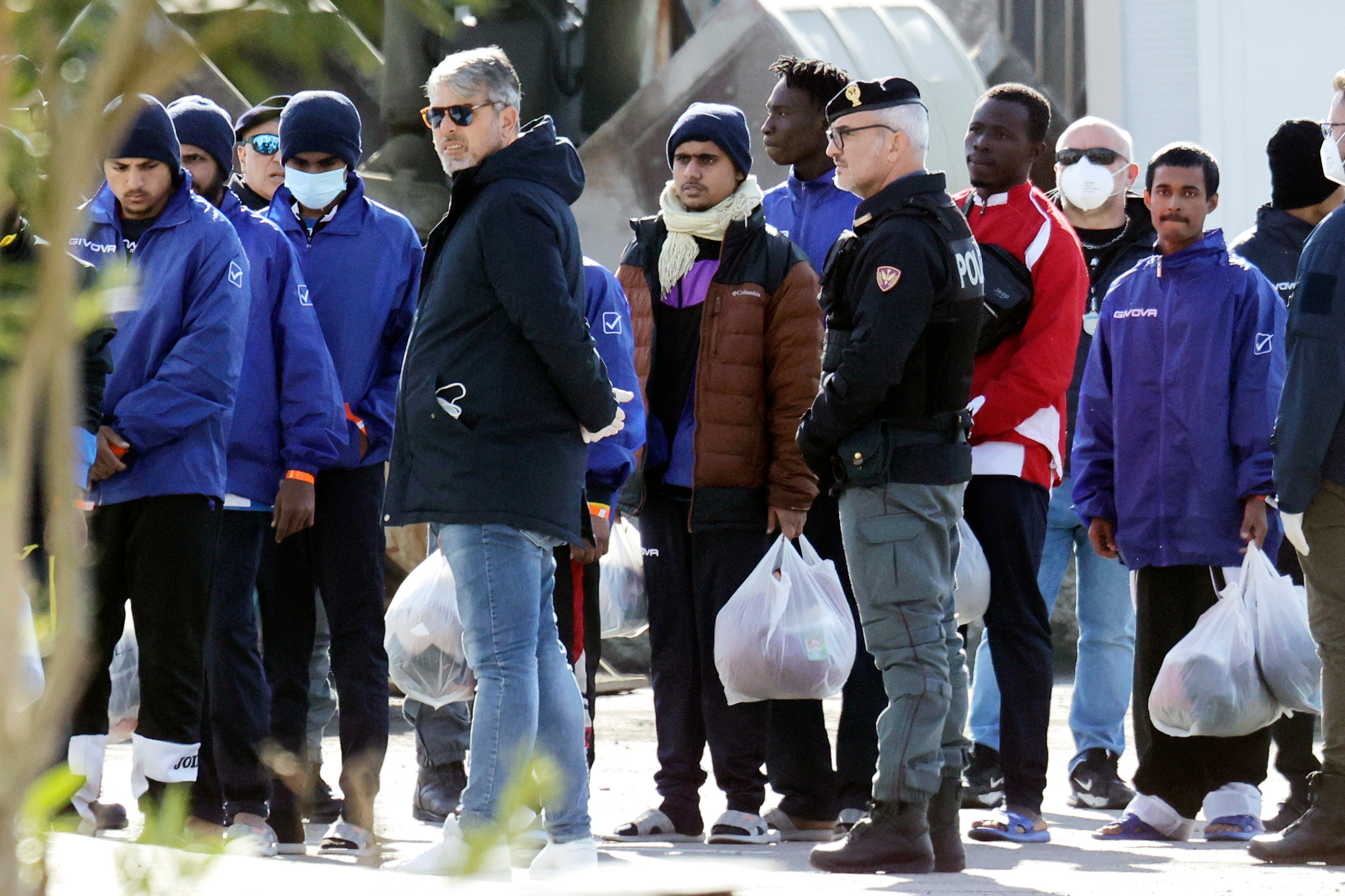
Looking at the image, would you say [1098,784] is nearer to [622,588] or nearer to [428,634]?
[622,588]

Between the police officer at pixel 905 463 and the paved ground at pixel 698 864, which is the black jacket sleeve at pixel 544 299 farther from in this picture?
the paved ground at pixel 698 864

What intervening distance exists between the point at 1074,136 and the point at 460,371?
2914 mm

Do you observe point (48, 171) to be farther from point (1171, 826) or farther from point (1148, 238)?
point (1148, 238)

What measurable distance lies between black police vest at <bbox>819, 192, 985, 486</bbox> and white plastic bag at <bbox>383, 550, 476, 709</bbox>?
1044 millimetres

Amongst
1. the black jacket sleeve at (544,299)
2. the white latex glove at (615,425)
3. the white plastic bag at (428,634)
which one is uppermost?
the black jacket sleeve at (544,299)

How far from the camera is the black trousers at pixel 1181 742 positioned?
18.0 ft

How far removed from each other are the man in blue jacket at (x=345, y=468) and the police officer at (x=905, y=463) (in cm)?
132

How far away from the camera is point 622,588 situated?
574 cm

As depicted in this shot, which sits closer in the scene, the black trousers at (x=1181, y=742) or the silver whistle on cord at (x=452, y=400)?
the silver whistle on cord at (x=452, y=400)

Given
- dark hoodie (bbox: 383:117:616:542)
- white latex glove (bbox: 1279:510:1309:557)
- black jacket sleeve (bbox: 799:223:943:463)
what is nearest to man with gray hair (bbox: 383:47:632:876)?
dark hoodie (bbox: 383:117:616:542)

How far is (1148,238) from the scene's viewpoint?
20.8 feet

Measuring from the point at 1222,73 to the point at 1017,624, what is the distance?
9.84m

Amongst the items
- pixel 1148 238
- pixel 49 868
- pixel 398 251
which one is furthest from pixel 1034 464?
pixel 49 868

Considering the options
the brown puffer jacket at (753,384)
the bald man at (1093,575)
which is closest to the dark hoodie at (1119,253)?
the bald man at (1093,575)
